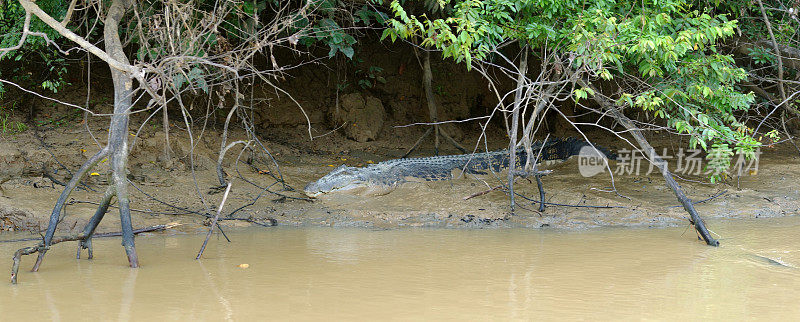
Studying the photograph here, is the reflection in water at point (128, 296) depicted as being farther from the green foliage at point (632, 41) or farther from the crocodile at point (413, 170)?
the crocodile at point (413, 170)

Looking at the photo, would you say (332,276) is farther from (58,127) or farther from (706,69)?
(58,127)

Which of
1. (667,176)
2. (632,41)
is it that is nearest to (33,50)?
(632,41)

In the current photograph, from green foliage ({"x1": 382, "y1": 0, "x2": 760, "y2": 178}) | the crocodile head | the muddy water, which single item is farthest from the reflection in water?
the crocodile head

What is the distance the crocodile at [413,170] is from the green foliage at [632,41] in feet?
3.91

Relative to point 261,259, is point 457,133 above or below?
above

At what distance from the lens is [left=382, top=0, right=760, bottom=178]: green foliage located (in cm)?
429

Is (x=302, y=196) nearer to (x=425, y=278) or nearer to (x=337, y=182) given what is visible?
(x=337, y=182)

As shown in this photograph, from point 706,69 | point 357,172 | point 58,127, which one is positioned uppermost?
point 706,69

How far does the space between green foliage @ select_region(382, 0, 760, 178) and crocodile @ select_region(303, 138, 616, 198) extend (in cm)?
119

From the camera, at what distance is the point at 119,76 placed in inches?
152

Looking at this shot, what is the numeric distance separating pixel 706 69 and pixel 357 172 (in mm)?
3452

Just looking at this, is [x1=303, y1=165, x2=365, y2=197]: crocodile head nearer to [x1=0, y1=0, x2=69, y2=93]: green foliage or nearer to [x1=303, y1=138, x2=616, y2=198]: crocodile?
[x1=303, y1=138, x2=616, y2=198]: crocodile

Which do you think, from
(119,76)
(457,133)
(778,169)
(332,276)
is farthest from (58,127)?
(778,169)

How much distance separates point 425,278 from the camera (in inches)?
132
